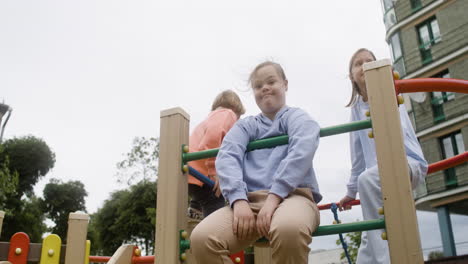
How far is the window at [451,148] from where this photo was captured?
1495 centimetres

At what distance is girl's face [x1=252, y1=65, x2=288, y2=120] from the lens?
2.12 m

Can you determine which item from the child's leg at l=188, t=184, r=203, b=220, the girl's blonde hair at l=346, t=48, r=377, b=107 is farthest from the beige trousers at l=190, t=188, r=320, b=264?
the child's leg at l=188, t=184, r=203, b=220

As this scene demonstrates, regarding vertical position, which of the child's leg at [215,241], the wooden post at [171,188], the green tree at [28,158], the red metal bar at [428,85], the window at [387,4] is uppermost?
the window at [387,4]

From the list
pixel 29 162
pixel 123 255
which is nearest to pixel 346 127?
pixel 123 255

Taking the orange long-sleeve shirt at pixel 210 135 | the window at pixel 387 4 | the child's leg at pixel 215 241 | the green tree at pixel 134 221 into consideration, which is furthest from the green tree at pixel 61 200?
the child's leg at pixel 215 241

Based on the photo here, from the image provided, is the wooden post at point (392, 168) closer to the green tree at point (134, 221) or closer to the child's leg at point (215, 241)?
the child's leg at point (215, 241)

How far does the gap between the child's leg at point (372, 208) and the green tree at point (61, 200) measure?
26067 mm

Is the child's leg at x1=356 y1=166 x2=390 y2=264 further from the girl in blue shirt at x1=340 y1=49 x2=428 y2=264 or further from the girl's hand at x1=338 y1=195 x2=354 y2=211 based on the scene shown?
the girl's hand at x1=338 y1=195 x2=354 y2=211

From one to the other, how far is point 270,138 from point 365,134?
0.85 metres

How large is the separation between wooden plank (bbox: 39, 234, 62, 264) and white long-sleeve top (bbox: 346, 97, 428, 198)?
1.98 m

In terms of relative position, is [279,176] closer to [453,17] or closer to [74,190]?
[453,17]

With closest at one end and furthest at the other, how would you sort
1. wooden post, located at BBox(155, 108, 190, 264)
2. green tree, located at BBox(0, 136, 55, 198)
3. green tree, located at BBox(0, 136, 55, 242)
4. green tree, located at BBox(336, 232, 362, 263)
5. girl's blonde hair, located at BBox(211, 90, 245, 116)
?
wooden post, located at BBox(155, 108, 190, 264) < girl's blonde hair, located at BBox(211, 90, 245, 116) < green tree, located at BBox(336, 232, 362, 263) < green tree, located at BBox(0, 136, 55, 242) < green tree, located at BBox(0, 136, 55, 198)

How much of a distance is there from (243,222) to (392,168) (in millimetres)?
595

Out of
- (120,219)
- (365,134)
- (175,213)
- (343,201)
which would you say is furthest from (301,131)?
(120,219)
